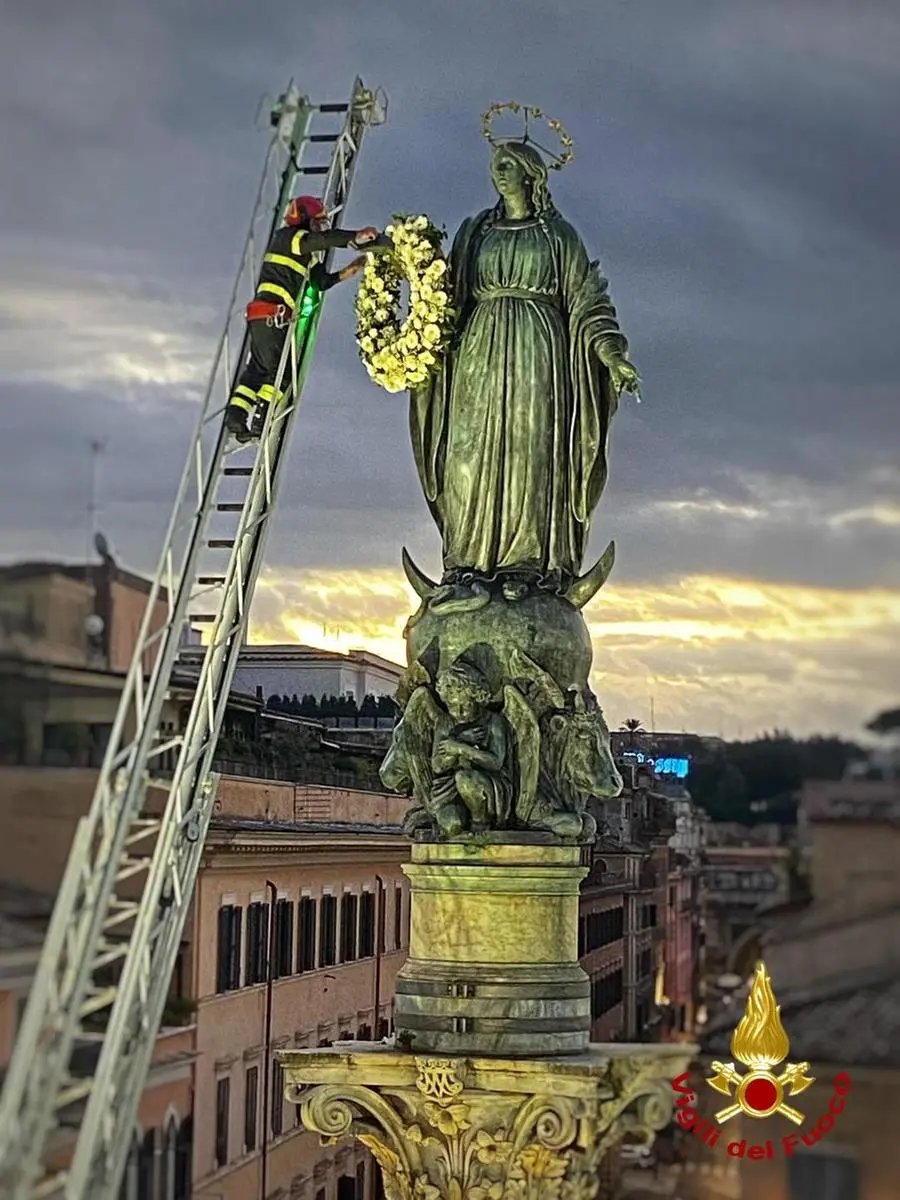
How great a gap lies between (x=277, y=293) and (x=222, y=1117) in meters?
3.89

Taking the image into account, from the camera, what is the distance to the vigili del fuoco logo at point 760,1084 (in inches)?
336

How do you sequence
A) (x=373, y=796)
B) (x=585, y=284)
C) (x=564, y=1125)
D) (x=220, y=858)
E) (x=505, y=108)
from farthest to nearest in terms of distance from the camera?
(x=373, y=796) < (x=220, y=858) < (x=505, y=108) < (x=585, y=284) < (x=564, y=1125)

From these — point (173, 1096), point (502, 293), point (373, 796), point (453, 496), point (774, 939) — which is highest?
point (502, 293)

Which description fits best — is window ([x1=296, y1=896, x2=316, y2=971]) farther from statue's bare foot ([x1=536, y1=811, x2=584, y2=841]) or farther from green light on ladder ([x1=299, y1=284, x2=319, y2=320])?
green light on ladder ([x1=299, y1=284, x2=319, y2=320])

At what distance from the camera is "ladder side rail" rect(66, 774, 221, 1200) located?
6.34 m

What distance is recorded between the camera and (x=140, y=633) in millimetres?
7398

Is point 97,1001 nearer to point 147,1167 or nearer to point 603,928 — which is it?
point 147,1167

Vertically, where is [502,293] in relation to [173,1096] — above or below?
above

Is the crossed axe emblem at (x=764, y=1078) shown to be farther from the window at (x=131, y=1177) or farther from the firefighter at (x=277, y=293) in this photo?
the firefighter at (x=277, y=293)

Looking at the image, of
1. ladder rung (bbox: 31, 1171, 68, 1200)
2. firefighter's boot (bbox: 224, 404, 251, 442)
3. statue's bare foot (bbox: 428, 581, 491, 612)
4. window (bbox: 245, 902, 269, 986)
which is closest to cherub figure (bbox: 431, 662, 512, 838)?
statue's bare foot (bbox: 428, 581, 491, 612)

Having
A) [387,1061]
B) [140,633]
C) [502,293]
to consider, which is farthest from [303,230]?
[387,1061]

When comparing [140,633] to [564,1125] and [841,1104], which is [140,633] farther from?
[841,1104]

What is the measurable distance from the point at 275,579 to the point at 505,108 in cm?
364

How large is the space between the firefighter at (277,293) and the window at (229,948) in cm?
291
